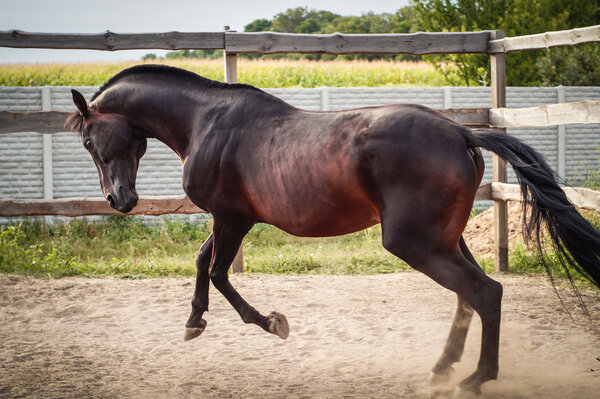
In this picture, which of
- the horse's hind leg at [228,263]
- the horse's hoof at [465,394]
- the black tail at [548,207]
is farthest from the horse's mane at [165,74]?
the horse's hoof at [465,394]

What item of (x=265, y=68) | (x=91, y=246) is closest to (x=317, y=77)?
(x=265, y=68)

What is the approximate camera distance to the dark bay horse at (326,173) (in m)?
3.08

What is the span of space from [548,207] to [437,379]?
117cm

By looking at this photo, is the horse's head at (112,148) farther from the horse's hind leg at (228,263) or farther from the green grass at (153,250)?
the green grass at (153,250)

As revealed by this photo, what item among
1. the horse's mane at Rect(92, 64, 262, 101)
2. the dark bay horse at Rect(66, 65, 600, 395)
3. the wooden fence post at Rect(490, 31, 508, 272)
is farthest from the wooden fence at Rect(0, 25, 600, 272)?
the dark bay horse at Rect(66, 65, 600, 395)

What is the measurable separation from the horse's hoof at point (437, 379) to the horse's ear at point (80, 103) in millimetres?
2780

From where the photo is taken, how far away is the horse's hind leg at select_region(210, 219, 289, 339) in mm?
3801

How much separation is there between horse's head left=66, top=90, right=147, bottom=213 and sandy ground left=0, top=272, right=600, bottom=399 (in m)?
1.13

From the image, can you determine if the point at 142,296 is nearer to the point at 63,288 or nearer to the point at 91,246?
the point at 63,288

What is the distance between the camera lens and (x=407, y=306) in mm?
5301

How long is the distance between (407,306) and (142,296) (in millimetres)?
2504

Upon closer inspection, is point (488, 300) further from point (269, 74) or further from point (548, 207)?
point (269, 74)

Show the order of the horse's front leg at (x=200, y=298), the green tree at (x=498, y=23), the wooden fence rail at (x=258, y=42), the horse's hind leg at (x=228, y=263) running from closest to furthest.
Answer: the horse's hind leg at (x=228, y=263), the horse's front leg at (x=200, y=298), the wooden fence rail at (x=258, y=42), the green tree at (x=498, y=23)

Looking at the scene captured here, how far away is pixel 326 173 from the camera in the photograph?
10.8 ft
